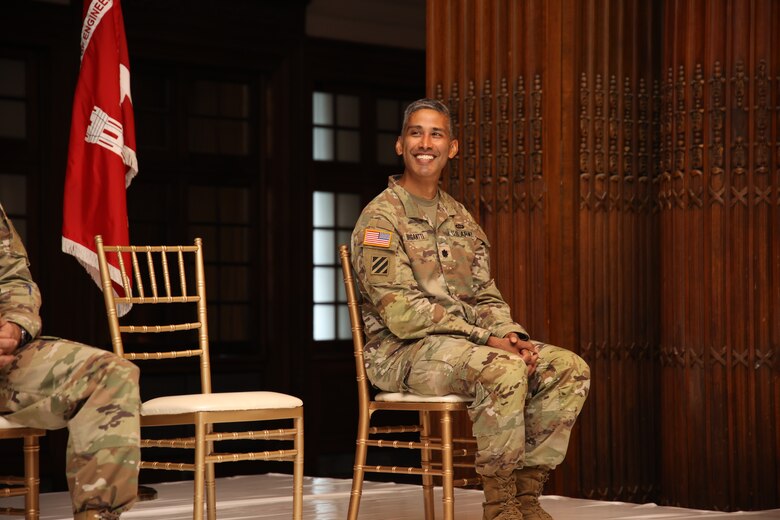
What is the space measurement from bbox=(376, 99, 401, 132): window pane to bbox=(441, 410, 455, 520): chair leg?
5.01 metres

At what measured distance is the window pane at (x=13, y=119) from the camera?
6.48m

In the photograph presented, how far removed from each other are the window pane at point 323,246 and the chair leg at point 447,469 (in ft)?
15.4

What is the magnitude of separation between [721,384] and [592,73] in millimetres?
1368

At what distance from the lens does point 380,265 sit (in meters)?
3.51

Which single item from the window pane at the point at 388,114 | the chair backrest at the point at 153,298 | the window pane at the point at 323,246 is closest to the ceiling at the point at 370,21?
the window pane at the point at 388,114

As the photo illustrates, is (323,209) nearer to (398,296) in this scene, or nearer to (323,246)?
(323,246)

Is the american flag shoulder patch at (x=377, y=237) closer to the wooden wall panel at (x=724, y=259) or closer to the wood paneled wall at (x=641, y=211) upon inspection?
the wood paneled wall at (x=641, y=211)

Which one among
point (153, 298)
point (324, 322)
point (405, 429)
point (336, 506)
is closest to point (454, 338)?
point (405, 429)

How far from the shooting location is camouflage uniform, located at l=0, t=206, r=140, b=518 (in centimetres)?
272

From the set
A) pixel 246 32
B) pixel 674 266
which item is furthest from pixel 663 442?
pixel 246 32

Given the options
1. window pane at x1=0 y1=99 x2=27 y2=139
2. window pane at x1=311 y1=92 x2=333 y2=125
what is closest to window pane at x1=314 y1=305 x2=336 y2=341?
window pane at x1=311 y1=92 x2=333 y2=125

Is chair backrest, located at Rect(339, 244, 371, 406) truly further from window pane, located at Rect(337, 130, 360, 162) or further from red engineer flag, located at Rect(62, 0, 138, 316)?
window pane, located at Rect(337, 130, 360, 162)

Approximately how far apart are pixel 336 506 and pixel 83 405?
2108 mm

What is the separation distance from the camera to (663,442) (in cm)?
478
